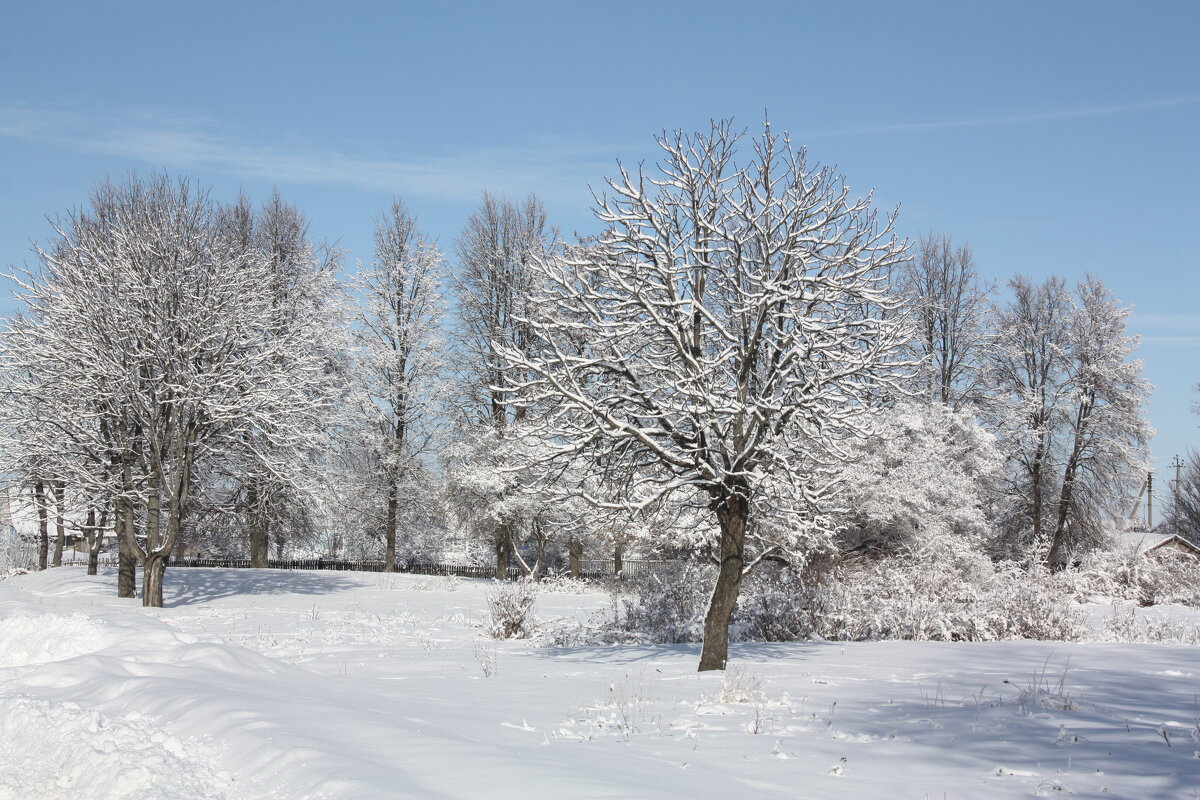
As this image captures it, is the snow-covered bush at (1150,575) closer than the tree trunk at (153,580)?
No

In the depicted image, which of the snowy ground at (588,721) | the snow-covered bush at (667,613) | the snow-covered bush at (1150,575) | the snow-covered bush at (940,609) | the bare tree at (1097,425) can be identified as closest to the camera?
the snowy ground at (588,721)

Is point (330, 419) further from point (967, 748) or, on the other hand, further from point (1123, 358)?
point (1123, 358)

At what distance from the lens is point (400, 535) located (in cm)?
4388

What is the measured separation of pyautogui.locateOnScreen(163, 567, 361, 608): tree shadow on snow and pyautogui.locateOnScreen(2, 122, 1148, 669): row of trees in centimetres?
177

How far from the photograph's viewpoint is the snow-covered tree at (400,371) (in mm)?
33781

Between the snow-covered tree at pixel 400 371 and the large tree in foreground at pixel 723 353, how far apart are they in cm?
2301

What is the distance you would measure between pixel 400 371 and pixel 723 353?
2537 cm

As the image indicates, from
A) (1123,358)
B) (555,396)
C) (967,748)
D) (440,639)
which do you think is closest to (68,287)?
(440,639)

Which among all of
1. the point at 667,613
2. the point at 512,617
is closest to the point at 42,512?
the point at 512,617

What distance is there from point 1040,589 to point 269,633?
13.5m

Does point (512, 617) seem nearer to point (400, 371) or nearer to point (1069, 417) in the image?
point (400, 371)

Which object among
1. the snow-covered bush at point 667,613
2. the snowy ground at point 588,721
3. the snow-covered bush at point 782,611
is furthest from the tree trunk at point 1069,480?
the snowy ground at point 588,721

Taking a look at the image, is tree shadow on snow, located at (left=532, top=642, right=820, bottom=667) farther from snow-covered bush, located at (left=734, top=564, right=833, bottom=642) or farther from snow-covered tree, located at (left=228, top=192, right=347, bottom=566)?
snow-covered tree, located at (left=228, top=192, right=347, bottom=566)

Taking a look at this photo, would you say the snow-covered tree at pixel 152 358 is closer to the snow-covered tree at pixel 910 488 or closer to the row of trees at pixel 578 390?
the row of trees at pixel 578 390
